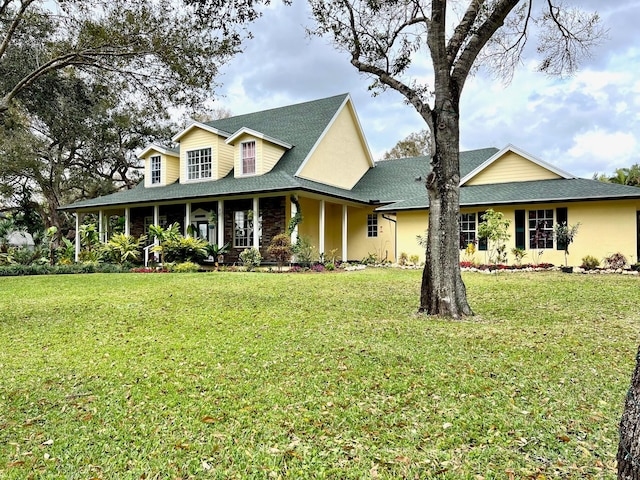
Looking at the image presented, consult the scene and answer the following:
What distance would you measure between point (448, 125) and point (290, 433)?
6311mm

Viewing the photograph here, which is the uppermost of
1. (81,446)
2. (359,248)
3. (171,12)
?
(171,12)

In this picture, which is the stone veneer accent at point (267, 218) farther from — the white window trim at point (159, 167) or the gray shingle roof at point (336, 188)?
the white window trim at point (159, 167)

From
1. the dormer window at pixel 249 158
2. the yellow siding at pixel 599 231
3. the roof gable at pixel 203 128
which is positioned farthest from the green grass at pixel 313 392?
the roof gable at pixel 203 128

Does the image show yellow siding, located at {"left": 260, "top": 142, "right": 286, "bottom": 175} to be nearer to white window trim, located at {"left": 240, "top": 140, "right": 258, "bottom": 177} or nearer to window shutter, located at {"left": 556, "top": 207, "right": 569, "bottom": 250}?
white window trim, located at {"left": 240, "top": 140, "right": 258, "bottom": 177}

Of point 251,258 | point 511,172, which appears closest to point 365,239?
point 251,258

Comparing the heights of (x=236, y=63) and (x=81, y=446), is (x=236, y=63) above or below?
above

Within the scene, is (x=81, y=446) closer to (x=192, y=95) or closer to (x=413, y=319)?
(x=413, y=319)

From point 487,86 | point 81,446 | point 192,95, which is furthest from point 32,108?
point 81,446

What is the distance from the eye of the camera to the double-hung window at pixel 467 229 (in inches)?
687

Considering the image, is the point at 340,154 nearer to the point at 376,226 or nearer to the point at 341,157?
the point at 341,157

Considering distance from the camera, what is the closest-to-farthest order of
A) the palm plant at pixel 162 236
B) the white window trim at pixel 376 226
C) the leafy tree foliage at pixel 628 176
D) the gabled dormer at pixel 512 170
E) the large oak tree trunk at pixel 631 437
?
the large oak tree trunk at pixel 631 437 → the gabled dormer at pixel 512 170 → the palm plant at pixel 162 236 → the white window trim at pixel 376 226 → the leafy tree foliage at pixel 628 176

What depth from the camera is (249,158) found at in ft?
63.5

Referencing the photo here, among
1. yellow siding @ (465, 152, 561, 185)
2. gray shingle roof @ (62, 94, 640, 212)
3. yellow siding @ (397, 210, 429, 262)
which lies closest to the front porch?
gray shingle roof @ (62, 94, 640, 212)

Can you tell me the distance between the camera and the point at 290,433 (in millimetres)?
3518
